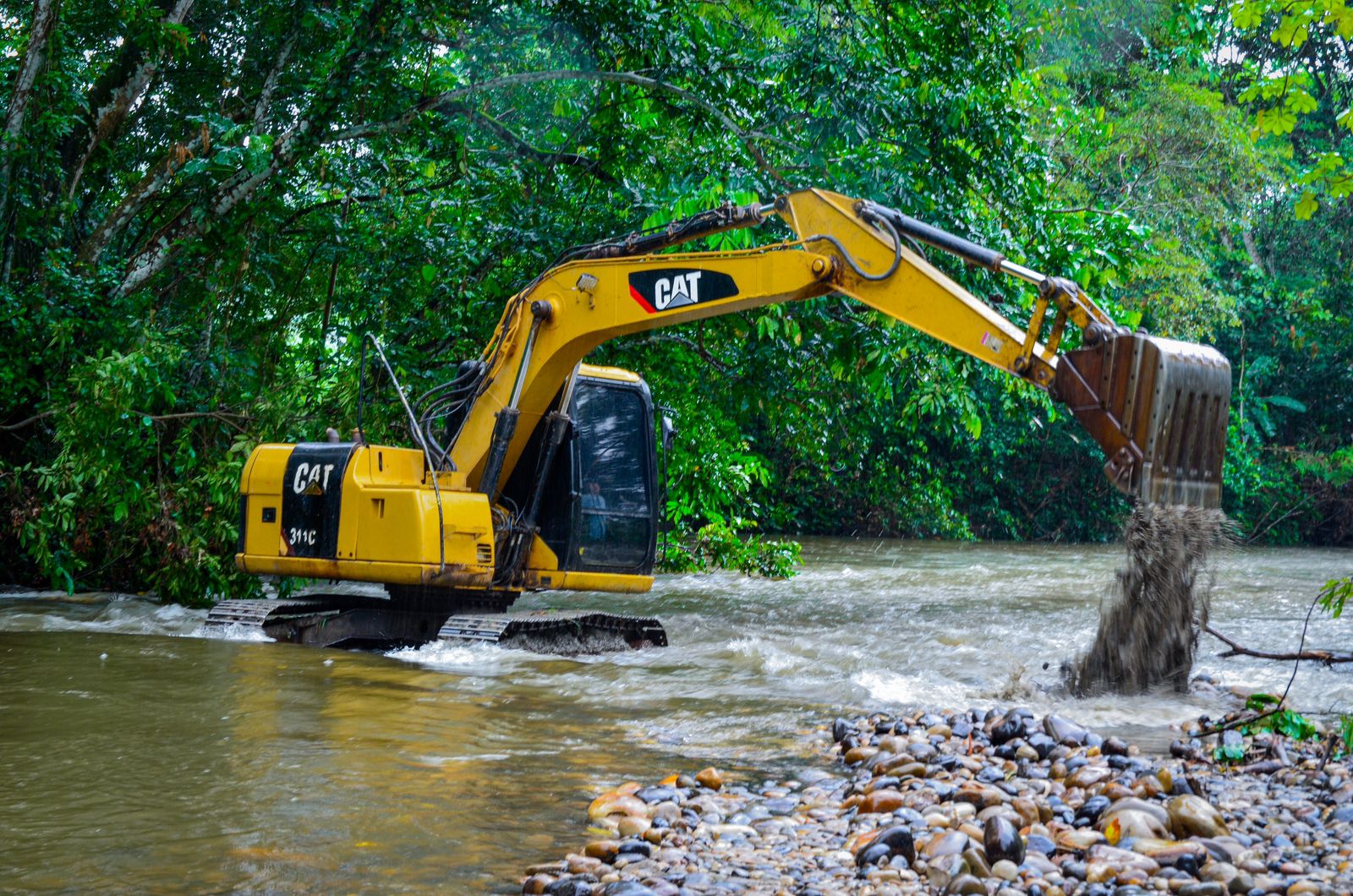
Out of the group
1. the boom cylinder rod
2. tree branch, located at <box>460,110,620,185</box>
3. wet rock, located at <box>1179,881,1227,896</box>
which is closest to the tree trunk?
tree branch, located at <box>460,110,620,185</box>

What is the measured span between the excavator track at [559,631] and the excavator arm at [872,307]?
1093mm

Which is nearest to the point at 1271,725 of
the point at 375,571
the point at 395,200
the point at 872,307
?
the point at 872,307

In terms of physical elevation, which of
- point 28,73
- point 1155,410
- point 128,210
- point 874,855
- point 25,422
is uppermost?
point 28,73

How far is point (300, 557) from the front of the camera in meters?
9.77

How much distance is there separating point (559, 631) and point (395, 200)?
5493 mm

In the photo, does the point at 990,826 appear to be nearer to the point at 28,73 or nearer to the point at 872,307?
the point at 872,307

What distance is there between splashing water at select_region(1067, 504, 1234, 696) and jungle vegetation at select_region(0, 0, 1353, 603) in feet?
17.1

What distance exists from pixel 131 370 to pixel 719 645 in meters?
5.35

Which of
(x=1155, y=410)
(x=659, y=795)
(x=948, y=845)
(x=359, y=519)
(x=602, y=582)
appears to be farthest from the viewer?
(x=602, y=582)

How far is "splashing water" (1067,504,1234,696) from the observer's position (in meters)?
7.03

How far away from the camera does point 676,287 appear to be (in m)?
9.14

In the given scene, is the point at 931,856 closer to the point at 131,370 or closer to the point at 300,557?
the point at 300,557

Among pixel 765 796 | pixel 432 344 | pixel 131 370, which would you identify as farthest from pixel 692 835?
pixel 432 344

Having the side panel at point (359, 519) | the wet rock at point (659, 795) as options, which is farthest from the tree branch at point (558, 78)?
the wet rock at point (659, 795)
